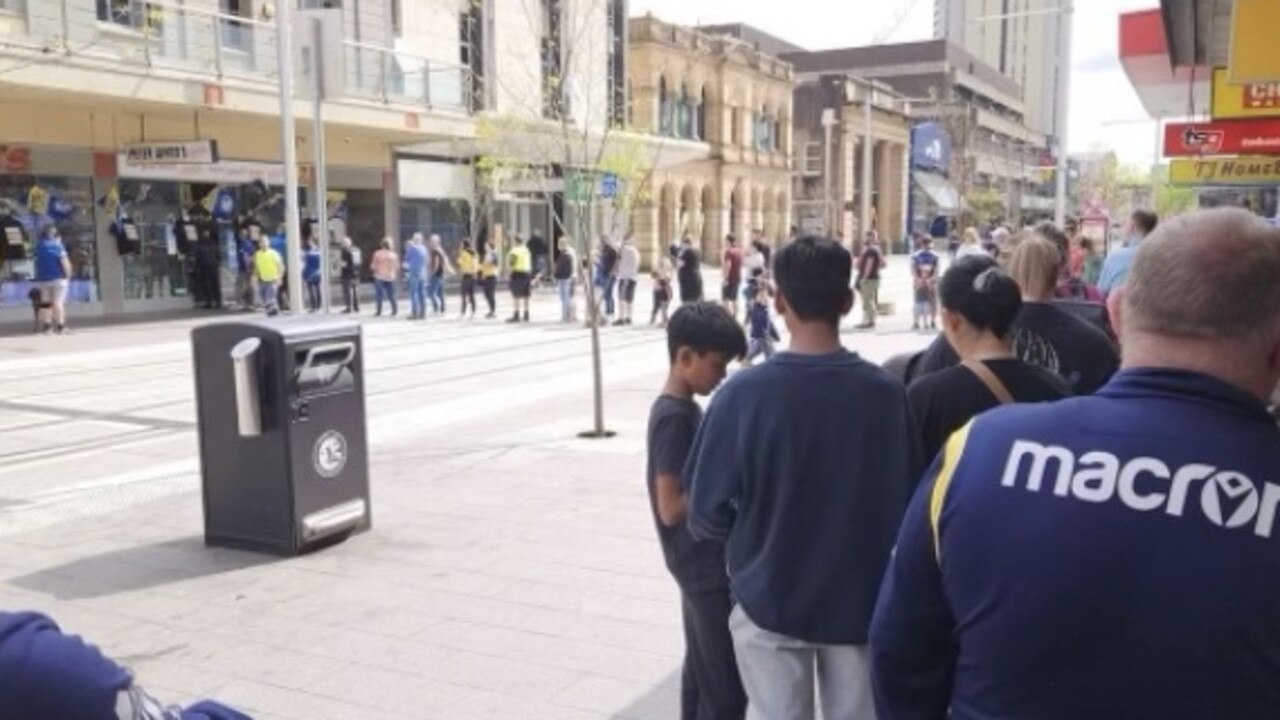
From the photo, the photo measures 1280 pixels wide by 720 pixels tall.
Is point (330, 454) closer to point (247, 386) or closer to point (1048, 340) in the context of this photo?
point (247, 386)

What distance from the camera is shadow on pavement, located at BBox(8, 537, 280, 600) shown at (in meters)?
5.72

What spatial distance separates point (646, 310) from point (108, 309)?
11282 millimetres

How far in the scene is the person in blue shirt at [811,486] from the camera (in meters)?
2.67

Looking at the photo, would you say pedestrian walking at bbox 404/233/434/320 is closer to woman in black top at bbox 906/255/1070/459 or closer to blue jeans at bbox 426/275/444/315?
blue jeans at bbox 426/275/444/315

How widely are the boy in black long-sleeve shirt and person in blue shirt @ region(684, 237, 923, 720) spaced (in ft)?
1.39

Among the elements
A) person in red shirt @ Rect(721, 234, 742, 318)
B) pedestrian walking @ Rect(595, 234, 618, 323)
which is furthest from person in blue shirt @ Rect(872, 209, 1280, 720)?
pedestrian walking @ Rect(595, 234, 618, 323)

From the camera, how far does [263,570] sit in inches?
235

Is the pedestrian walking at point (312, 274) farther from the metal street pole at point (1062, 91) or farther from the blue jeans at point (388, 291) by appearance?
the metal street pole at point (1062, 91)

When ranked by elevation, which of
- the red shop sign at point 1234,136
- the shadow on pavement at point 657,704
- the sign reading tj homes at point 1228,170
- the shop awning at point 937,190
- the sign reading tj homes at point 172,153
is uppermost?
the shop awning at point 937,190

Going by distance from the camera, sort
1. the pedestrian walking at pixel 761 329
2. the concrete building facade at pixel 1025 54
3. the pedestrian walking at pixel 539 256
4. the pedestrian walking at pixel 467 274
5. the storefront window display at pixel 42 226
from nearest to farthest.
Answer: the pedestrian walking at pixel 761 329, the storefront window display at pixel 42 226, the pedestrian walking at pixel 467 274, the pedestrian walking at pixel 539 256, the concrete building facade at pixel 1025 54

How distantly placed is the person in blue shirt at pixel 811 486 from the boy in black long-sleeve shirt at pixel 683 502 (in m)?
0.43

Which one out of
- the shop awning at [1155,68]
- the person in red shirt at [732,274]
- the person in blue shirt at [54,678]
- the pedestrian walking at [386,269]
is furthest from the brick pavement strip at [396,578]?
the pedestrian walking at [386,269]

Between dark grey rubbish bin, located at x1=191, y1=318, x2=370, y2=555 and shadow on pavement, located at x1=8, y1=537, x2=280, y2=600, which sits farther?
dark grey rubbish bin, located at x1=191, y1=318, x2=370, y2=555

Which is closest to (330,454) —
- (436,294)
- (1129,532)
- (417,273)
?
(1129,532)
